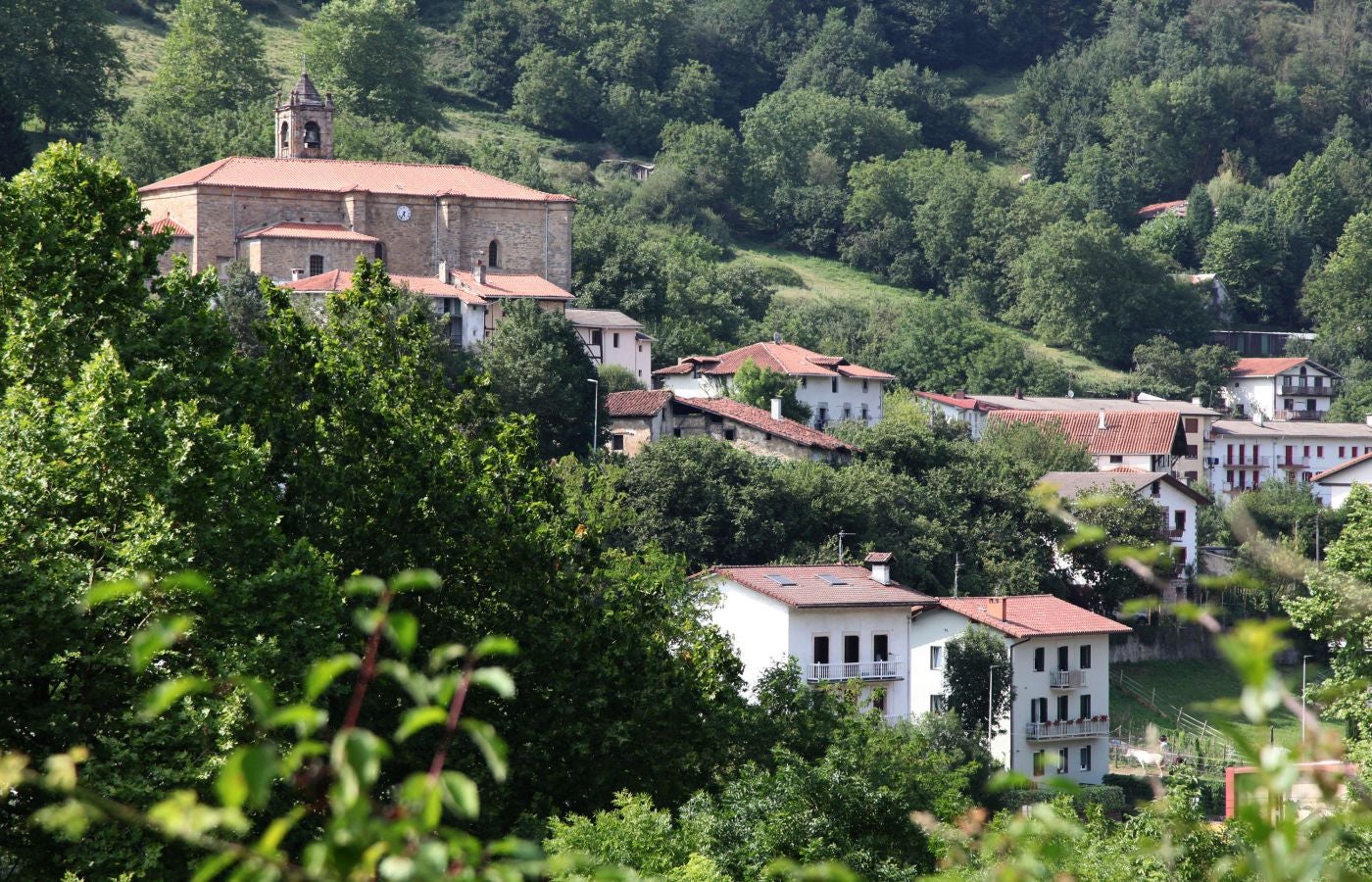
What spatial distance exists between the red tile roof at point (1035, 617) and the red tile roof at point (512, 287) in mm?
20332

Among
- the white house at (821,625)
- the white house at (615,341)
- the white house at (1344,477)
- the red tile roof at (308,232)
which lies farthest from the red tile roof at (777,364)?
the white house at (821,625)

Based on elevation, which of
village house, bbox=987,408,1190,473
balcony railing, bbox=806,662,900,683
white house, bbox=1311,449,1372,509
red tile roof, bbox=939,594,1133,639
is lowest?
balcony railing, bbox=806,662,900,683

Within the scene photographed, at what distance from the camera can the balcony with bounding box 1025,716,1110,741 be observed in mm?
45688

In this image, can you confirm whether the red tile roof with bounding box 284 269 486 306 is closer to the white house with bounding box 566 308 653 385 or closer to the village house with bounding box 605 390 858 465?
the white house with bounding box 566 308 653 385

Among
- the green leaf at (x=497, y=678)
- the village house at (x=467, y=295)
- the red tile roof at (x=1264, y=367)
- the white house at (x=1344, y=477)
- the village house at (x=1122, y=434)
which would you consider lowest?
the white house at (x=1344, y=477)

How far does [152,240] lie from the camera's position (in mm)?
21844

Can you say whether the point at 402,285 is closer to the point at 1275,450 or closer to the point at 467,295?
the point at 467,295

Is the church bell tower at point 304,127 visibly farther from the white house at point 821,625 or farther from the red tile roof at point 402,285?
the white house at point 821,625

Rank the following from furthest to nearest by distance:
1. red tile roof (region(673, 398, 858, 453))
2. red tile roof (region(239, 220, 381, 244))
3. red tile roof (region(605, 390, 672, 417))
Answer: red tile roof (region(239, 220, 381, 244)), red tile roof (region(673, 398, 858, 453)), red tile roof (region(605, 390, 672, 417))

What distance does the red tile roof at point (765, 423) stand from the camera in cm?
5994

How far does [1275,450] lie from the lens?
84312mm

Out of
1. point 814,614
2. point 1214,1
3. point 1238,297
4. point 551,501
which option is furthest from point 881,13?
point 551,501

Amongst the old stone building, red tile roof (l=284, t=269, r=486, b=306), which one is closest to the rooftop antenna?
red tile roof (l=284, t=269, r=486, b=306)

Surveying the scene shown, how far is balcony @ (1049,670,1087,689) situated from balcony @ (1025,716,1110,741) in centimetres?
91
